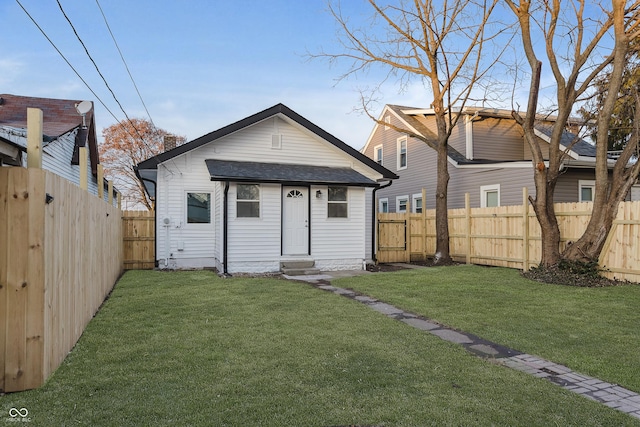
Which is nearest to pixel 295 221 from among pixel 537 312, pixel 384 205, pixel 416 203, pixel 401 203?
pixel 537 312

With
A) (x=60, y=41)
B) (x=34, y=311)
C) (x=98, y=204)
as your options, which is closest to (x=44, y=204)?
(x=34, y=311)

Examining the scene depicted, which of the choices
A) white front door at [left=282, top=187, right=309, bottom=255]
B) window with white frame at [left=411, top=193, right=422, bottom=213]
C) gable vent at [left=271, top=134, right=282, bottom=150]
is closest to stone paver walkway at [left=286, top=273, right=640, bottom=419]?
white front door at [left=282, top=187, right=309, bottom=255]

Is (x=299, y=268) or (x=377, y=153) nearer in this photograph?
(x=299, y=268)

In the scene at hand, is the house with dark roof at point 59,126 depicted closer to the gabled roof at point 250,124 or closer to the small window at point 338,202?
the gabled roof at point 250,124

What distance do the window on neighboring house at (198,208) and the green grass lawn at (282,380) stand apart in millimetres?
6806

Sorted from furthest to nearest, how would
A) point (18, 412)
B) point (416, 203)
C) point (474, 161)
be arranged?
point (416, 203)
point (474, 161)
point (18, 412)

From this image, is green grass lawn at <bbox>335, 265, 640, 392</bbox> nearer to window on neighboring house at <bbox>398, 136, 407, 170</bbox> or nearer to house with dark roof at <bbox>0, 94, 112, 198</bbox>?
house with dark roof at <bbox>0, 94, 112, 198</bbox>

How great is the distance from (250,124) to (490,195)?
9.61 meters

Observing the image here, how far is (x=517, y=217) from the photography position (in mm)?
11820

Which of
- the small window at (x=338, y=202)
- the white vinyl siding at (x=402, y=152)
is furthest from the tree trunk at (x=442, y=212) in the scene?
the white vinyl siding at (x=402, y=152)

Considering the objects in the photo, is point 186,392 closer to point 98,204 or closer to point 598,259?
point 98,204

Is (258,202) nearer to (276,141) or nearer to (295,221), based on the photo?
(295,221)

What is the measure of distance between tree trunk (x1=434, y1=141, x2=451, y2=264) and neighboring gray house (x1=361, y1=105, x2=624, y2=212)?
1.72m

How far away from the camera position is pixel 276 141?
523 inches
